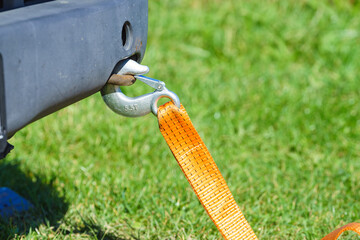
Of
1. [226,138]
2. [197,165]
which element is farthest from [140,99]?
[226,138]

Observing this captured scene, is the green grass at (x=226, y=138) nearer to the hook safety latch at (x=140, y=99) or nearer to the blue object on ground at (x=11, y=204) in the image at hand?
the blue object on ground at (x=11, y=204)

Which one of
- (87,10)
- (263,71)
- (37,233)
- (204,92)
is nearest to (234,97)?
(204,92)

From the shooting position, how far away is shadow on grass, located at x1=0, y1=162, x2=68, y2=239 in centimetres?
212

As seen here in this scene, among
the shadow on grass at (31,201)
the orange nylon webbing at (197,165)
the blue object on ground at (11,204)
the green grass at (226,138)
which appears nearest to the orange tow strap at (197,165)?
the orange nylon webbing at (197,165)

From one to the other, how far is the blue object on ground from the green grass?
51 mm

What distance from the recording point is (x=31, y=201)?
2398mm

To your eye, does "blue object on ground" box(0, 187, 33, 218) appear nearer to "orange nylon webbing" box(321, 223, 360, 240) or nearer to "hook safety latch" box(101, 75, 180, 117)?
"hook safety latch" box(101, 75, 180, 117)

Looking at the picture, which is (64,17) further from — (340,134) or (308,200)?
(340,134)

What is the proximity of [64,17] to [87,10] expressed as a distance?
0.08 meters

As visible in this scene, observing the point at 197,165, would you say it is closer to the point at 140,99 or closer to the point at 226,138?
the point at 140,99

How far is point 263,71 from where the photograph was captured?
410 cm

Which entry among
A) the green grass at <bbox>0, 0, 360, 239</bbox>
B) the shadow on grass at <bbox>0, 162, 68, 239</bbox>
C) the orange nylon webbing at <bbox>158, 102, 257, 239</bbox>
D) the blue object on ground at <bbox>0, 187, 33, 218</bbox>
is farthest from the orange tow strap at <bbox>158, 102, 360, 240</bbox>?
the blue object on ground at <bbox>0, 187, 33, 218</bbox>

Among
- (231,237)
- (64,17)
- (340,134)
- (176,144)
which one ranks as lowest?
(340,134)

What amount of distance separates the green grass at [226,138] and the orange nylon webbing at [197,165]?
0.47m
